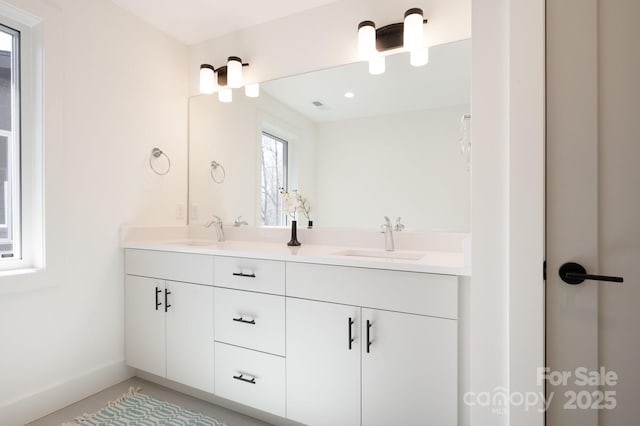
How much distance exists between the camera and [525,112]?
964 millimetres

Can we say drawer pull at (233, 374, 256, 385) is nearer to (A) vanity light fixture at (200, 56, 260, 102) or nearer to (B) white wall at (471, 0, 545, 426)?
(B) white wall at (471, 0, 545, 426)

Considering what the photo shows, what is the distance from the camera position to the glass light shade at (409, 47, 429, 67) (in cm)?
174

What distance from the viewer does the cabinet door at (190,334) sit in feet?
5.65

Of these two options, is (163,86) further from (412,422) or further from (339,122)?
(412,422)

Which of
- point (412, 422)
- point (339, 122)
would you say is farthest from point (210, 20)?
point (412, 422)

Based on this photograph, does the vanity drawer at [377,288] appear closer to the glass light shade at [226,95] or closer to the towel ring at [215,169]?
the towel ring at [215,169]

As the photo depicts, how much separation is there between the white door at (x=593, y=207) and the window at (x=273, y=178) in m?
1.55

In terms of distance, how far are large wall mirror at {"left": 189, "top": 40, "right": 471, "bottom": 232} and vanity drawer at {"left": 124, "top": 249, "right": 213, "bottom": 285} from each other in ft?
1.96

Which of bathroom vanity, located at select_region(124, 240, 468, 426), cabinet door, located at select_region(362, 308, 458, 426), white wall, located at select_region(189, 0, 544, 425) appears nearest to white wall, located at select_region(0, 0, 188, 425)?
bathroom vanity, located at select_region(124, 240, 468, 426)

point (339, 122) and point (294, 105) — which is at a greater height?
point (294, 105)

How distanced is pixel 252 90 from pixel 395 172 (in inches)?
47.3

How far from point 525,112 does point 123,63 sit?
233 cm

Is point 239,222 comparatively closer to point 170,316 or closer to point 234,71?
point 170,316

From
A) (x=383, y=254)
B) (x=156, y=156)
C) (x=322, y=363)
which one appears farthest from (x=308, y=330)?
(x=156, y=156)
